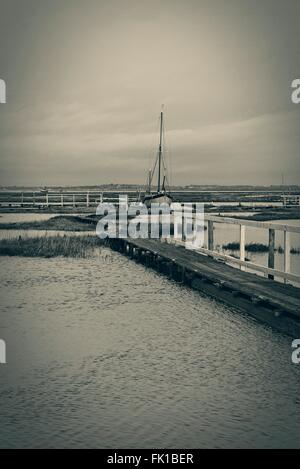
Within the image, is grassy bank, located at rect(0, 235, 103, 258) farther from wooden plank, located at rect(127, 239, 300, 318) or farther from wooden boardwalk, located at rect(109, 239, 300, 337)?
wooden plank, located at rect(127, 239, 300, 318)

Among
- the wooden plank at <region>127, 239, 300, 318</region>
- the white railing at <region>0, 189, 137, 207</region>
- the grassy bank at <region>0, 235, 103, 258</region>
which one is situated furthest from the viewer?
the white railing at <region>0, 189, 137, 207</region>

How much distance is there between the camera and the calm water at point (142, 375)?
7.43 metres

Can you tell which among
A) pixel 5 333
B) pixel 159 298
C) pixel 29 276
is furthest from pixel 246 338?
pixel 29 276

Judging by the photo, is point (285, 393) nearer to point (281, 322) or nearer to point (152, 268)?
point (281, 322)

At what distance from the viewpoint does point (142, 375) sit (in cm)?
958

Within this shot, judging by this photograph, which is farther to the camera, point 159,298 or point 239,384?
point 159,298

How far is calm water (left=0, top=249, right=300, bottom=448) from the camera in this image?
743 cm

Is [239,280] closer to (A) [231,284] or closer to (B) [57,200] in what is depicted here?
(A) [231,284]

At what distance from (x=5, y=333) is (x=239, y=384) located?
456 centimetres

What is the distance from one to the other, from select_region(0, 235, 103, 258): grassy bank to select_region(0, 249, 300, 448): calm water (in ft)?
34.7

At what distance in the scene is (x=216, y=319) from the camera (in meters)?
13.5

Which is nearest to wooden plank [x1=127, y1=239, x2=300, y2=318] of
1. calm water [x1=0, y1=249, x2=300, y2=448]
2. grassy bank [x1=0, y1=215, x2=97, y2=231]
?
calm water [x1=0, y1=249, x2=300, y2=448]

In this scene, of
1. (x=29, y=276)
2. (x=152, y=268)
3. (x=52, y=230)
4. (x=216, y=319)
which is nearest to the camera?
(x=216, y=319)

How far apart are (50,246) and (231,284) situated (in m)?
14.7
